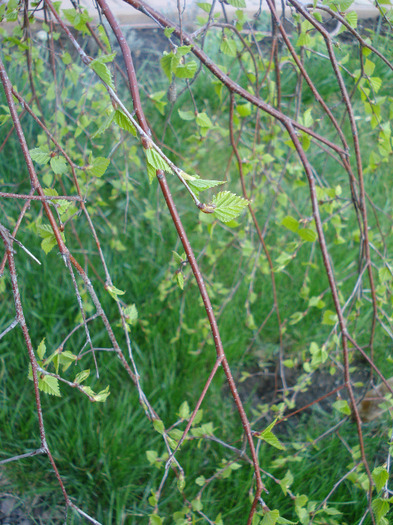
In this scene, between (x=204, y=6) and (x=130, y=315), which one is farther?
(x=204, y=6)

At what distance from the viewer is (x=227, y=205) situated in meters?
0.45

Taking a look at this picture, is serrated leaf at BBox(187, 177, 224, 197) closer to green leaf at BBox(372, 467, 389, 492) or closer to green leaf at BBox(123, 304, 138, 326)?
green leaf at BBox(123, 304, 138, 326)

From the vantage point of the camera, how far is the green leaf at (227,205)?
448mm

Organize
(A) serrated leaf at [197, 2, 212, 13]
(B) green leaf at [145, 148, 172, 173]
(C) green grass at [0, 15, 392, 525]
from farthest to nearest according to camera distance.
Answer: (C) green grass at [0, 15, 392, 525] < (A) serrated leaf at [197, 2, 212, 13] < (B) green leaf at [145, 148, 172, 173]

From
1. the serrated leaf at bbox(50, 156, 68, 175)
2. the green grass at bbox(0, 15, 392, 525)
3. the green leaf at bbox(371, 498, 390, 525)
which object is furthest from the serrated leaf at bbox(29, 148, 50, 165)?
the green leaf at bbox(371, 498, 390, 525)

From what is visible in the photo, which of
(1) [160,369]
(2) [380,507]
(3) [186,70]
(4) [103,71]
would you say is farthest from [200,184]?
(1) [160,369]

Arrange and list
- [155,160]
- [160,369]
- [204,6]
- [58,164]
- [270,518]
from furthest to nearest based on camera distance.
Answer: [160,369]
[204,6]
[58,164]
[270,518]
[155,160]

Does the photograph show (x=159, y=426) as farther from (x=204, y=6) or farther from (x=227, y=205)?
(x=204, y=6)

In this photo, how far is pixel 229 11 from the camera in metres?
2.47

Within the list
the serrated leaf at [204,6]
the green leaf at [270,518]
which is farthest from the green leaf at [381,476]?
the serrated leaf at [204,6]

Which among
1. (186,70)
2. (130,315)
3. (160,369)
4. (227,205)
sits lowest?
(160,369)

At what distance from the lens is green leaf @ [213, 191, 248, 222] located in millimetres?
448

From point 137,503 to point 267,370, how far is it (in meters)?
0.59

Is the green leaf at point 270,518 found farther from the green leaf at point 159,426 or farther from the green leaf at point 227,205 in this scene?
the green leaf at point 227,205
